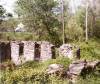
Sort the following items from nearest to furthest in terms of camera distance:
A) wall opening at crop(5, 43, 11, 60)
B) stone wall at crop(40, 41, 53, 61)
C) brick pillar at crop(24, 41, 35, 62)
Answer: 1. stone wall at crop(40, 41, 53, 61)
2. brick pillar at crop(24, 41, 35, 62)
3. wall opening at crop(5, 43, 11, 60)

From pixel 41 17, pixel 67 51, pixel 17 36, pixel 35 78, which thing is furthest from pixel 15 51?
pixel 17 36

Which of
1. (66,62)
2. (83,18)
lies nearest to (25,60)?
(66,62)

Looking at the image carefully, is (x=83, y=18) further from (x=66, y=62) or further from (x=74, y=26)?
(x=66, y=62)

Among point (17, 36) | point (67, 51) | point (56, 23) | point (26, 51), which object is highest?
point (56, 23)

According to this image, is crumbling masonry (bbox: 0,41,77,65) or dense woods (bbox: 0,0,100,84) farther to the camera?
dense woods (bbox: 0,0,100,84)

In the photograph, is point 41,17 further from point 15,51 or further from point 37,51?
point 37,51

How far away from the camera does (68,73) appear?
1593 centimetres

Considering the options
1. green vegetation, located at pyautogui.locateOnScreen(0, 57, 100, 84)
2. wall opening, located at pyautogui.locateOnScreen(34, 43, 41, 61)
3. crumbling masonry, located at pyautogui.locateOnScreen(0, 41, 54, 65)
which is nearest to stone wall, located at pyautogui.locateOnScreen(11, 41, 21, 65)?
crumbling masonry, located at pyautogui.locateOnScreen(0, 41, 54, 65)

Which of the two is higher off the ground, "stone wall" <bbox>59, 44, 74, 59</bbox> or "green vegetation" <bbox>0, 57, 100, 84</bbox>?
"stone wall" <bbox>59, 44, 74, 59</bbox>

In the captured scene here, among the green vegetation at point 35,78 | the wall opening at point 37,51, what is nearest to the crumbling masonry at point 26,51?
the wall opening at point 37,51

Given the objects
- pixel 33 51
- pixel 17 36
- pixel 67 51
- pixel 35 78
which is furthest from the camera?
pixel 17 36

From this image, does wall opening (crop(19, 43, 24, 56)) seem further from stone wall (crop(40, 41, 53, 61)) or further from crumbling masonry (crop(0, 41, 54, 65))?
stone wall (crop(40, 41, 53, 61))

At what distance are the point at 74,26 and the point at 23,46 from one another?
19.1 meters

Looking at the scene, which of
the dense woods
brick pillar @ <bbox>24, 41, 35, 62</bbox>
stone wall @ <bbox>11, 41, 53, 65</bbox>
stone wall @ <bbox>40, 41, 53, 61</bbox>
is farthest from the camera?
the dense woods
